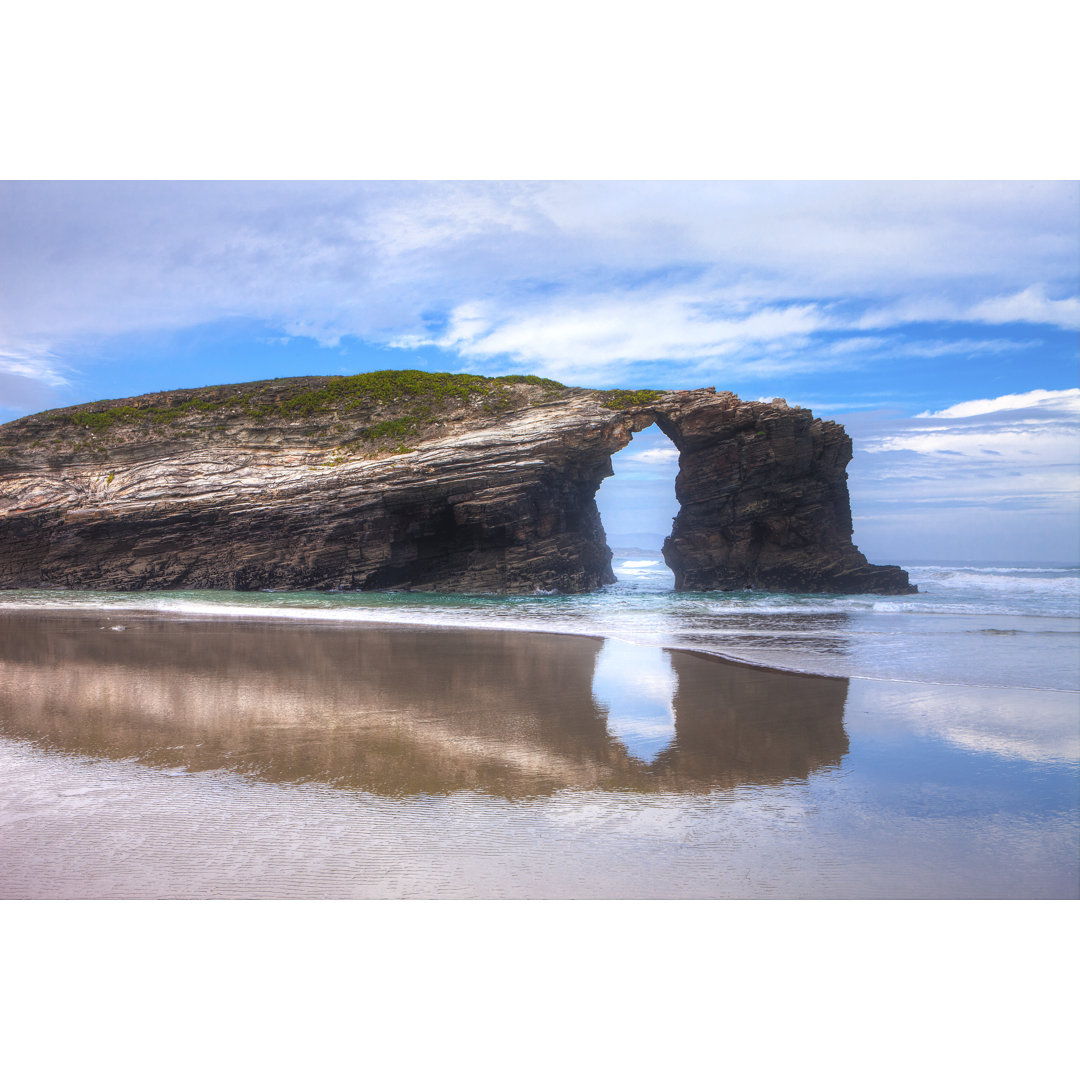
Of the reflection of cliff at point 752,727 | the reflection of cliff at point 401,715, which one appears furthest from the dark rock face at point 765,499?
the reflection of cliff at point 752,727

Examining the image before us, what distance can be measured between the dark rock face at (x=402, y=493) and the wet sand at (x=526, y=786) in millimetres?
16522

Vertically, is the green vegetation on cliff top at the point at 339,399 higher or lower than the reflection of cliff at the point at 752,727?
higher

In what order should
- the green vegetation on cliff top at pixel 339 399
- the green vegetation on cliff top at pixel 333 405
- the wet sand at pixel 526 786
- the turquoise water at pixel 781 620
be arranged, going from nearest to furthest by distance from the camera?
the wet sand at pixel 526 786
the turquoise water at pixel 781 620
the green vegetation on cliff top at pixel 333 405
the green vegetation on cliff top at pixel 339 399

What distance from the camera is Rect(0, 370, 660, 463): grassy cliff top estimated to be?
25.9 meters

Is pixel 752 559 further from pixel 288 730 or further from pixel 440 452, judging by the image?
pixel 288 730

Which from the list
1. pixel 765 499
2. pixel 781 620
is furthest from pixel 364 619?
pixel 765 499

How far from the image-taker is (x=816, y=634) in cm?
1261

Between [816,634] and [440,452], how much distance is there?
50.0 ft

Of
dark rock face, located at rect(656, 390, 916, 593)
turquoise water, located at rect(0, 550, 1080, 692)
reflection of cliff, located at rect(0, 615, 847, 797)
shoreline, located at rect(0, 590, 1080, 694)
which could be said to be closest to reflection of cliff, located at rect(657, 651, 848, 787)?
reflection of cliff, located at rect(0, 615, 847, 797)

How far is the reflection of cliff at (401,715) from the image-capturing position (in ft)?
15.6

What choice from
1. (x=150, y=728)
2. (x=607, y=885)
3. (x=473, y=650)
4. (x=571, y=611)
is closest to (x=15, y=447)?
(x=571, y=611)

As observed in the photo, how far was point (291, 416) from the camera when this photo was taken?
26.7 m

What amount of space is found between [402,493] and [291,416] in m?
6.33

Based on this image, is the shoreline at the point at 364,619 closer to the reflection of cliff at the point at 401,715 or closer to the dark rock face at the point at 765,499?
the reflection of cliff at the point at 401,715
